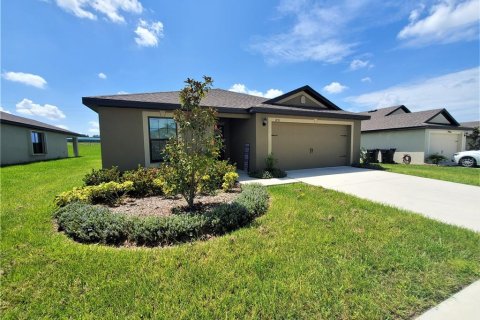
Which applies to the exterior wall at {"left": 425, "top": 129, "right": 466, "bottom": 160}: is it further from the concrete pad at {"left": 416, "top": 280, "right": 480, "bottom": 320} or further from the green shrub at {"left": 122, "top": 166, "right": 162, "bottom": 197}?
the green shrub at {"left": 122, "top": 166, "right": 162, "bottom": 197}

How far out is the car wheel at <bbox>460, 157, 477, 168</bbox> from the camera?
493 inches

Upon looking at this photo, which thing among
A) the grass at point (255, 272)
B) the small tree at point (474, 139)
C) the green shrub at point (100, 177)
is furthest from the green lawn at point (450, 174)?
the green shrub at point (100, 177)

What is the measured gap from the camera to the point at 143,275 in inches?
96.1

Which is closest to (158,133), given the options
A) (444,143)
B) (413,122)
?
(413,122)

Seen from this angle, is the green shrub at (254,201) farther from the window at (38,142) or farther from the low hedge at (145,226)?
the window at (38,142)

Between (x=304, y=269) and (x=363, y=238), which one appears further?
(x=363, y=238)

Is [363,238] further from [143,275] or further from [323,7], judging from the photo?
[323,7]

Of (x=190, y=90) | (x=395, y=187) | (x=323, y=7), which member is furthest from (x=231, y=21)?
(x=395, y=187)

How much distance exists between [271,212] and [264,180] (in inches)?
133

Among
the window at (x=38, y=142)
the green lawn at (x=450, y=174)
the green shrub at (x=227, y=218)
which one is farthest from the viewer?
the window at (x=38, y=142)

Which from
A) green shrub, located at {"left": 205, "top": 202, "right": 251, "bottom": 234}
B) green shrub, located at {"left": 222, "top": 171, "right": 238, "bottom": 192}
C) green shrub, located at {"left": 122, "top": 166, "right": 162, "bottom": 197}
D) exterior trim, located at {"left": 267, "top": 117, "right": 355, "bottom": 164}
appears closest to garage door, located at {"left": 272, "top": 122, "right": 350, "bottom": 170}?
exterior trim, located at {"left": 267, "top": 117, "right": 355, "bottom": 164}

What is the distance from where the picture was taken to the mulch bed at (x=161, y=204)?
4.43 meters

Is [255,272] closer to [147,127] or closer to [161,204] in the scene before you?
[161,204]

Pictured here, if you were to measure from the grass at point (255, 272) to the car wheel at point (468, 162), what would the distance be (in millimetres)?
13681
